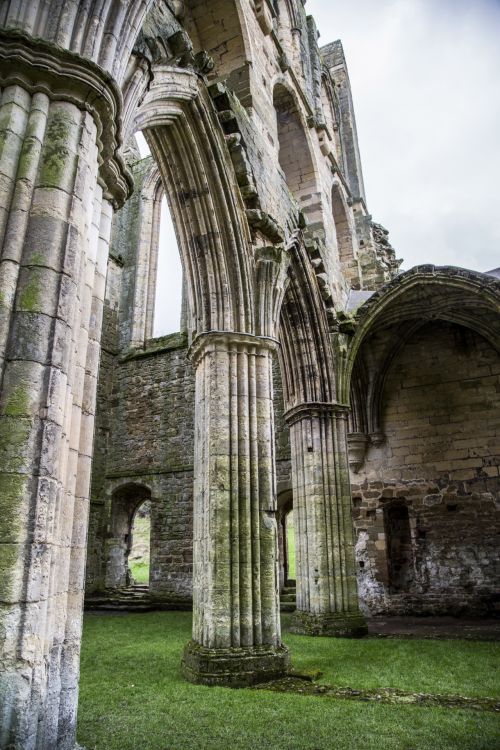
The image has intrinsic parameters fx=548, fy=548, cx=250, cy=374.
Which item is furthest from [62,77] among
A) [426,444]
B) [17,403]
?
[426,444]

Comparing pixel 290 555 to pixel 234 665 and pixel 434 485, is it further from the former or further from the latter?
pixel 234 665

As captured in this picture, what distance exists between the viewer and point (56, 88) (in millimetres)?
2938

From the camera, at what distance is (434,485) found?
10672 millimetres

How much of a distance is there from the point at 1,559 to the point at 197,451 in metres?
3.69

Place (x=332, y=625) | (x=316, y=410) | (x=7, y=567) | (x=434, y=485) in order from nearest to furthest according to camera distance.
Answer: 1. (x=7, y=567)
2. (x=332, y=625)
3. (x=316, y=410)
4. (x=434, y=485)

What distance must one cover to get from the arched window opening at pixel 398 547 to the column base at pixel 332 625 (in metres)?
3.20

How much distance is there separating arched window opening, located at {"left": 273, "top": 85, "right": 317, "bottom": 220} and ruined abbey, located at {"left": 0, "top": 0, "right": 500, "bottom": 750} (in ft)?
0.14

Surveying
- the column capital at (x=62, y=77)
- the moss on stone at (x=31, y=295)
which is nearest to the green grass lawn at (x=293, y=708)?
the moss on stone at (x=31, y=295)

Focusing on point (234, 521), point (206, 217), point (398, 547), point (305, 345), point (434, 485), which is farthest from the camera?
point (398, 547)

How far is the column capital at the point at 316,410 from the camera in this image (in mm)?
8500

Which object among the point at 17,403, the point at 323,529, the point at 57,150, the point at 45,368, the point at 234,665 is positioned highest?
the point at 57,150

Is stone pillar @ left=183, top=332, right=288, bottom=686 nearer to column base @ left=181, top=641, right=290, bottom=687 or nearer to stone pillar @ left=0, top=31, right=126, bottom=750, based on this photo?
column base @ left=181, top=641, right=290, bottom=687

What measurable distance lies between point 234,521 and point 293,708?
1.70 m

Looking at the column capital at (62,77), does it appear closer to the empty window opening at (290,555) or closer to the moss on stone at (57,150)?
the moss on stone at (57,150)
